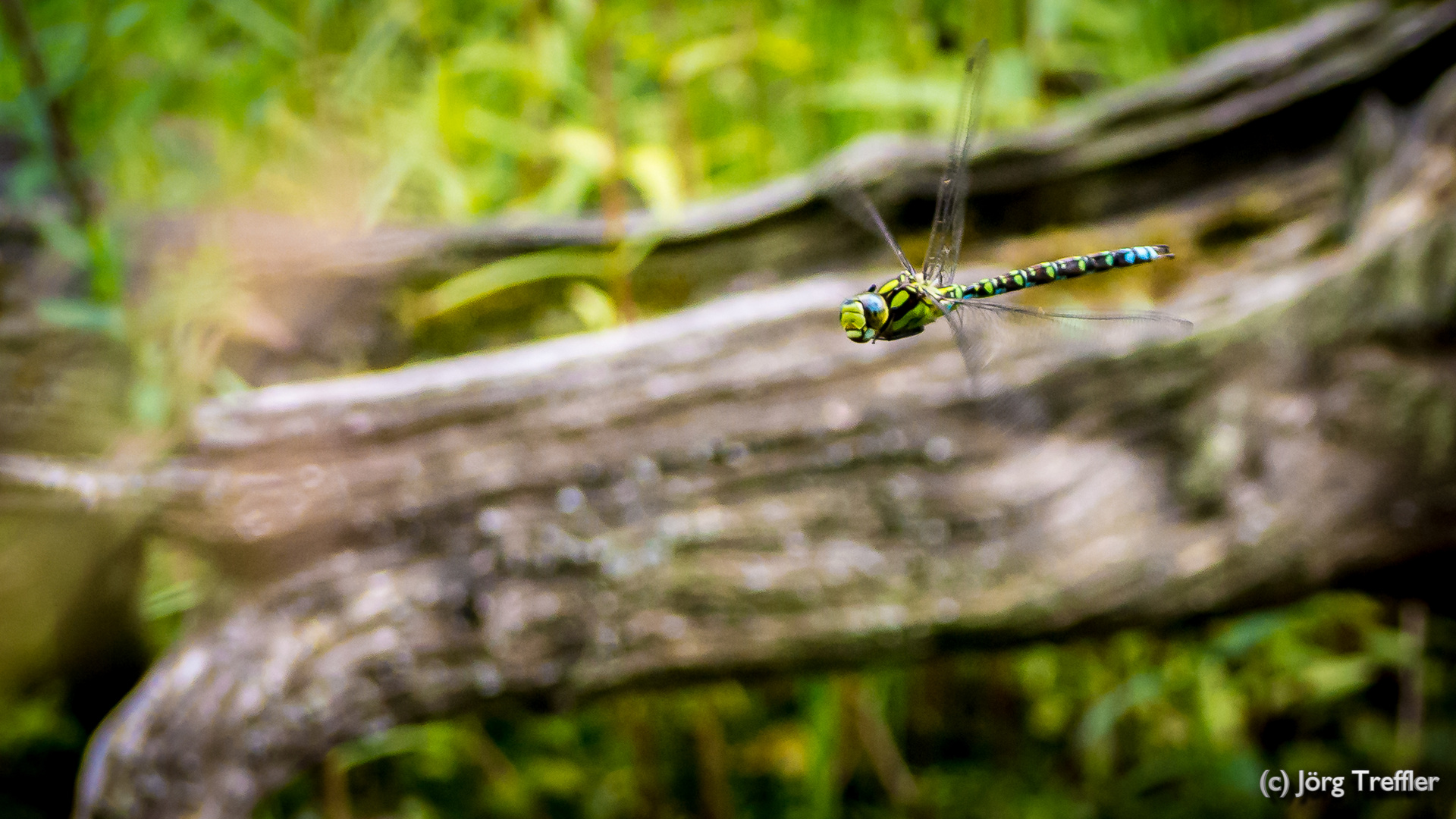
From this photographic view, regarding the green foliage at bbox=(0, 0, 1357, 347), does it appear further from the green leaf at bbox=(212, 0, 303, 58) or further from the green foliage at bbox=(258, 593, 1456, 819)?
the green foliage at bbox=(258, 593, 1456, 819)

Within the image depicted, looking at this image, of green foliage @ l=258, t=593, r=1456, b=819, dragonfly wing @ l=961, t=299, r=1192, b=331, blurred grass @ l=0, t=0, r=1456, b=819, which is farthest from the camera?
green foliage @ l=258, t=593, r=1456, b=819

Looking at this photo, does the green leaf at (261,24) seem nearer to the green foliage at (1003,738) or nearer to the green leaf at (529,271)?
the green leaf at (529,271)

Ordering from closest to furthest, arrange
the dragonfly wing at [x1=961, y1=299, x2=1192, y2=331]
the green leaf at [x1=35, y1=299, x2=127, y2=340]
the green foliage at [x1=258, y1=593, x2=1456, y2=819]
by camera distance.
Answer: the dragonfly wing at [x1=961, y1=299, x2=1192, y2=331] → the green leaf at [x1=35, y1=299, x2=127, y2=340] → the green foliage at [x1=258, y1=593, x2=1456, y2=819]

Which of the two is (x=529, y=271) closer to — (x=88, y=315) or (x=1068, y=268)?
(x=88, y=315)

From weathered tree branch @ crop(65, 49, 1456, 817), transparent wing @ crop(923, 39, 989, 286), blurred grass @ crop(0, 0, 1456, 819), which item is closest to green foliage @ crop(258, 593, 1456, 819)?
blurred grass @ crop(0, 0, 1456, 819)

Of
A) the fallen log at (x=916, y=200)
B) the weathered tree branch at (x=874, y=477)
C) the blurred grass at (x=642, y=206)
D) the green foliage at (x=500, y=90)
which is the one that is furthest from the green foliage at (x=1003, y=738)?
the green foliage at (x=500, y=90)

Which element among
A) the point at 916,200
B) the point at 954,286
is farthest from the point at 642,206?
the point at 954,286

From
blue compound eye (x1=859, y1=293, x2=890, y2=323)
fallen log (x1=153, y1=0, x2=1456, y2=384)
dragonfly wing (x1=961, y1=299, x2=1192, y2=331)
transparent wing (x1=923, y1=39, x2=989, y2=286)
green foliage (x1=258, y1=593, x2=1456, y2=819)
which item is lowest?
green foliage (x1=258, y1=593, x2=1456, y2=819)

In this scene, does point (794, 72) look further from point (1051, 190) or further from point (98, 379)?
point (98, 379)
